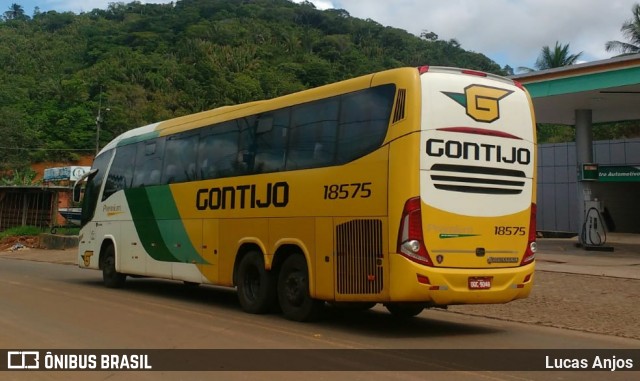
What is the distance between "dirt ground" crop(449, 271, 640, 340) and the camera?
11.1 meters

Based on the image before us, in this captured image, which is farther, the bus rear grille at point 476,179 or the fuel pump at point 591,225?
the fuel pump at point 591,225

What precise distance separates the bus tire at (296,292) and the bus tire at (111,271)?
7000mm

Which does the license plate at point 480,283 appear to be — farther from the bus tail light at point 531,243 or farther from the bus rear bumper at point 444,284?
the bus tail light at point 531,243

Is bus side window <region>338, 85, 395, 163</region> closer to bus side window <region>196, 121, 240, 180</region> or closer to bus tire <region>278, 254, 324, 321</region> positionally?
bus tire <region>278, 254, 324, 321</region>

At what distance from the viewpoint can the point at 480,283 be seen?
30.5ft

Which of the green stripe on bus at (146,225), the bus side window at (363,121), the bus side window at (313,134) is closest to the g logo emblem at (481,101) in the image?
the bus side window at (363,121)

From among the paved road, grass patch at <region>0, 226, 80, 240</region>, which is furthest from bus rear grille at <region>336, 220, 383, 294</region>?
grass patch at <region>0, 226, 80, 240</region>

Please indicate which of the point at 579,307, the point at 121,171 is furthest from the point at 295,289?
the point at 121,171

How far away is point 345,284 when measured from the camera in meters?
9.63

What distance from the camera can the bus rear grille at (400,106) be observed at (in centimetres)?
921

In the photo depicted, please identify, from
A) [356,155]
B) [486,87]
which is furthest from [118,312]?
[486,87]

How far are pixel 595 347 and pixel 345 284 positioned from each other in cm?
350

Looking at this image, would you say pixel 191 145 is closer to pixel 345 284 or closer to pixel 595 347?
pixel 345 284

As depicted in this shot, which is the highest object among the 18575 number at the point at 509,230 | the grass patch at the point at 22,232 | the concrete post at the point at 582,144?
the concrete post at the point at 582,144
